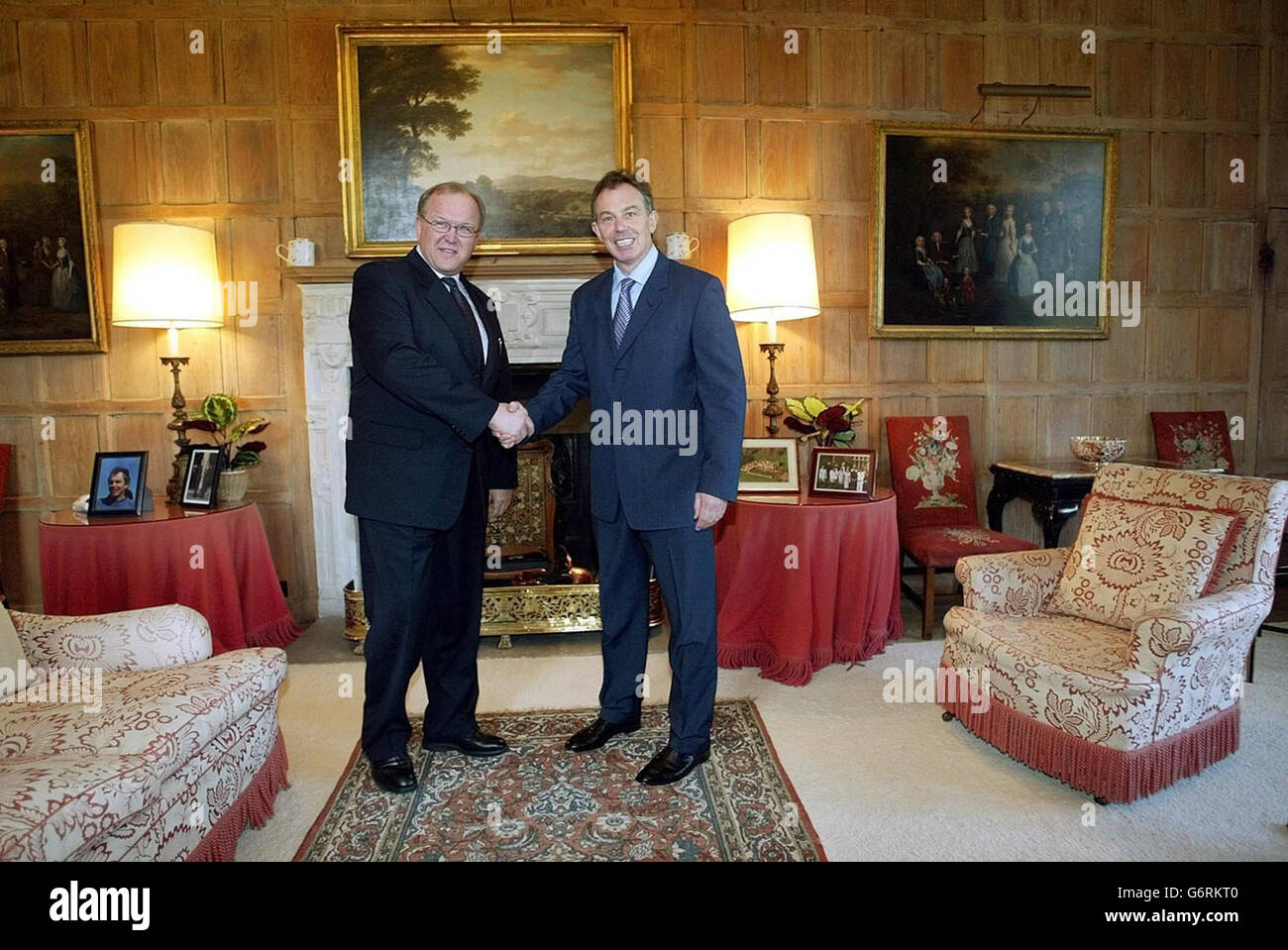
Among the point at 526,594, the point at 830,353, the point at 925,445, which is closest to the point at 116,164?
the point at 526,594

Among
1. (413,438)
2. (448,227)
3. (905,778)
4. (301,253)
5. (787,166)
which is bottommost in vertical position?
(905,778)

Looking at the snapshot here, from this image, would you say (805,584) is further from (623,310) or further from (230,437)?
(230,437)

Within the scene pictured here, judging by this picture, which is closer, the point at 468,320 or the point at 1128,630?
the point at 468,320

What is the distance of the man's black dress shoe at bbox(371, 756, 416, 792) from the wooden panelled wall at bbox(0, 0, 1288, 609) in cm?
226

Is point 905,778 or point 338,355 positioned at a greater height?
point 338,355

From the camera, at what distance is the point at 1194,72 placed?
4.55 m

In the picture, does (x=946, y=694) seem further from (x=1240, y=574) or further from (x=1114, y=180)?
(x=1114, y=180)

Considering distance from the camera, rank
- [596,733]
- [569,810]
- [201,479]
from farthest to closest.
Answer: [201,479] < [596,733] < [569,810]

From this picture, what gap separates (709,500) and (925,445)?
2423mm

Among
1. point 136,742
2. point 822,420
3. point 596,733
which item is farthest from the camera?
point 822,420

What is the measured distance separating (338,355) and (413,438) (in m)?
2.10

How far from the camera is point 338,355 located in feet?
13.2

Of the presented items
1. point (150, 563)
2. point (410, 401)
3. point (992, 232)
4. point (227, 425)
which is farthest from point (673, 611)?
point (992, 232)

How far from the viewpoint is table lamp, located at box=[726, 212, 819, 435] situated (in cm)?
379
